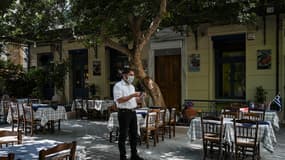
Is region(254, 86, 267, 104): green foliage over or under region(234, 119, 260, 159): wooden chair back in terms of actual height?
over

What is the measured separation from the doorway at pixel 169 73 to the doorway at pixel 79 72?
4.25 meters

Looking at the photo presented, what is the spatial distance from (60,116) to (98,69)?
622 centimetres

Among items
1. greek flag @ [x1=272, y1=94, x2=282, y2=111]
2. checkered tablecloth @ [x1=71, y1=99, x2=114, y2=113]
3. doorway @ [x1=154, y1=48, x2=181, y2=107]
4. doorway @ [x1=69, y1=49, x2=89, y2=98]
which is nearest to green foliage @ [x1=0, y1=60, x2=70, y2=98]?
doorway @ [x1=69, y1=49, x2=89, y2=98]

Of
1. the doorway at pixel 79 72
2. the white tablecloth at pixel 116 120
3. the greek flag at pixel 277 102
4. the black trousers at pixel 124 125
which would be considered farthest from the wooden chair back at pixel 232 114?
the doorway at pixel 79 72

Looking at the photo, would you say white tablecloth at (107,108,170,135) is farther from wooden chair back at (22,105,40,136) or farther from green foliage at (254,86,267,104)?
Result: green foliage at (254,86,267,104)

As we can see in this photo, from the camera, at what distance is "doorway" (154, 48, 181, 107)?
13594 mm

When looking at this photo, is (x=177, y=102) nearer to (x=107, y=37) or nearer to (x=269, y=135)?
(x=107, y=37)

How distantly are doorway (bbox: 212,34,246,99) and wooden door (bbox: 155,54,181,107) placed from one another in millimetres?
1652

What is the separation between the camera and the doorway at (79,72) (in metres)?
16.8

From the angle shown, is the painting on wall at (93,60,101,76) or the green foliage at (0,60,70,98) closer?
the green foliage at (0,60,70,98)

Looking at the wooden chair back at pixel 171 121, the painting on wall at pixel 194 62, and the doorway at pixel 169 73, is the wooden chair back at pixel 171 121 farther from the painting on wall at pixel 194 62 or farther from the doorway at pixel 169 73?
the doorway at pixel 169 73

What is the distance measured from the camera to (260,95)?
11.1 m

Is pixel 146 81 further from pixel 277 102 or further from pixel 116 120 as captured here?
pixel 277 102

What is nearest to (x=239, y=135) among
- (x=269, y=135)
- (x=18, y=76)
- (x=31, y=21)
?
(x=269, y=135)
